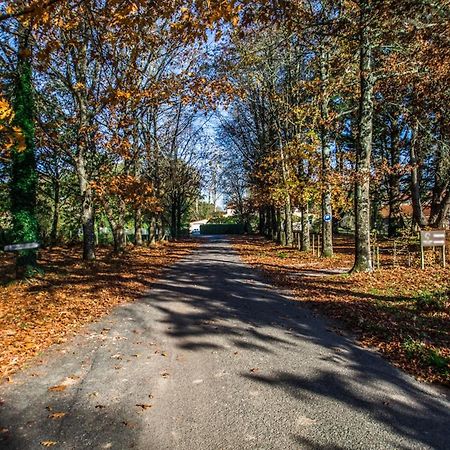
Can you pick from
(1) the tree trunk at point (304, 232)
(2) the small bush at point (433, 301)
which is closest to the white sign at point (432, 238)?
(2) the small bush at point (433, 301)

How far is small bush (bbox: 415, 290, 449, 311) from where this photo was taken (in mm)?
8570

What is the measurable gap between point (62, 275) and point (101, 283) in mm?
1695

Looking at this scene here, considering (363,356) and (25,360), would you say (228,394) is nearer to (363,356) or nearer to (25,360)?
(363,356)

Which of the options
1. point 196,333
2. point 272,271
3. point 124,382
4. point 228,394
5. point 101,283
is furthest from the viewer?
point 272,271

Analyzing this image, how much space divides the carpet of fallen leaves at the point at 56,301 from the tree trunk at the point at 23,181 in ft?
2.40

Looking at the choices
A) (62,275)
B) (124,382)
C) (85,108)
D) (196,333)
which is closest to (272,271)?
(62,275)

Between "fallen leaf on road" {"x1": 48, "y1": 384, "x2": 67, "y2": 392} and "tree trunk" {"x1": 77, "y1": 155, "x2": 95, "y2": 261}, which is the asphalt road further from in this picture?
"tree trunk" {"x1": 77, "y1": 155, "x2": 95, "y2": 261}

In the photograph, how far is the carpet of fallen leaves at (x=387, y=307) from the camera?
5918 millimetres

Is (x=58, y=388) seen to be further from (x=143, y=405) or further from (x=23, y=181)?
(x=23, y=181)

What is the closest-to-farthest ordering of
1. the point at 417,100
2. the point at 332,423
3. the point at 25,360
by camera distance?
the point at 332,423
the point at 25,360
the point at 417,100

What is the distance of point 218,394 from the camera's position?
15.1 feet

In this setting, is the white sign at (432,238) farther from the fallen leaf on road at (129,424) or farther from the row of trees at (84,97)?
the fallen leaf on road at (129,424)

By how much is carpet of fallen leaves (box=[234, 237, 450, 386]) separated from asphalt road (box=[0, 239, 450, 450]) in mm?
472

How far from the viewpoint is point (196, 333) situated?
7105 mm
